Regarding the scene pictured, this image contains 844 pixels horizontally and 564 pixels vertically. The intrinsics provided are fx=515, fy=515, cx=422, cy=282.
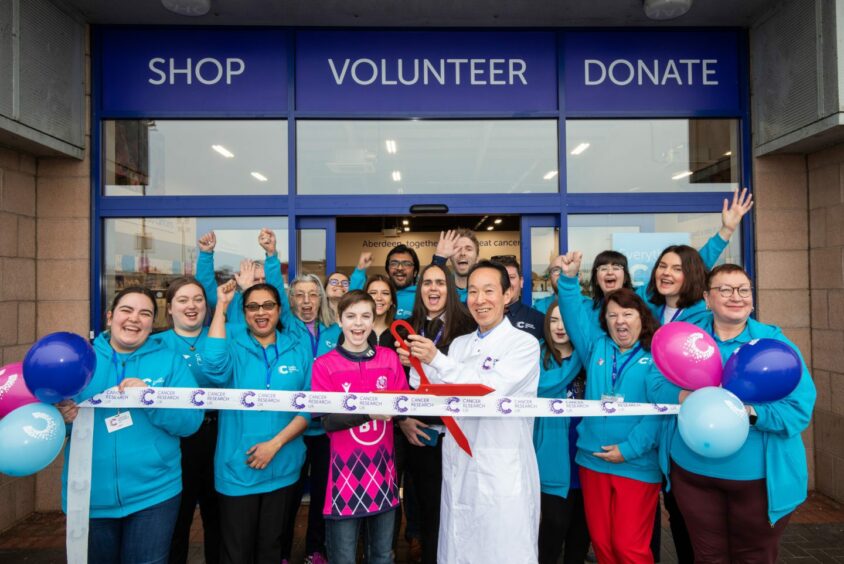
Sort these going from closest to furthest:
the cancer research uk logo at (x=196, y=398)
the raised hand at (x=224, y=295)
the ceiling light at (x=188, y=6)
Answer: the cancer research uk logo at (x=196, y=398)
the raised hand at (x=224, y=295)
the ceiling light at (x=188, y=6)

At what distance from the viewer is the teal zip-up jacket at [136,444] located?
245 centimetres

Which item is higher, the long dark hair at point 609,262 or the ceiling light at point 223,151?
the ceiling light at point 223,151

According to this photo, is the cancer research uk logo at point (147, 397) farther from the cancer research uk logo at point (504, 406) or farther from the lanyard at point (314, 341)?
the cancer research uk logo at point (504, 406)

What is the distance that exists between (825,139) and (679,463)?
144 inches

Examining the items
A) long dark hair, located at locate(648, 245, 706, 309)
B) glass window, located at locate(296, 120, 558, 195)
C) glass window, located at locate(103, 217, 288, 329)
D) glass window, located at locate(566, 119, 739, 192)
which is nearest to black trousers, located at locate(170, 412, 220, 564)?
glass window, located at locate(103, 217, 288, 329)

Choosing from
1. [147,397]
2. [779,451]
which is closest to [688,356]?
[779,451]

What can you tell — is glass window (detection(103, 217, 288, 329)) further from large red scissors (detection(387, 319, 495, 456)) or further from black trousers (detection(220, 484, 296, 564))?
large red scissors (detection(387, 319, 495, 456))

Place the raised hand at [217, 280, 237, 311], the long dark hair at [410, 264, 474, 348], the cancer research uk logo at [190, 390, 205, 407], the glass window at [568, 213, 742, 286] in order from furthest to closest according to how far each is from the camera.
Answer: the glass window at [568, 213, 742, 286]
the long dark hair at [410, 264, 474, 348]
the raised hand at [217, 280, 237, 311]
the cancer research uk logo at [190, 390, 205, 407]

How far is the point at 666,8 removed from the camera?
180 inches

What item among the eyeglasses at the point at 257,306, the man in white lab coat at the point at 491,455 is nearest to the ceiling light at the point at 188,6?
the eyeglasses at the point at 257,306

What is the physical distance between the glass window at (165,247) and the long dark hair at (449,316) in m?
2.28

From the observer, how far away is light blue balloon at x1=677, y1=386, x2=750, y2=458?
2.22 metres

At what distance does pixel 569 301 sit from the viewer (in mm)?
2984

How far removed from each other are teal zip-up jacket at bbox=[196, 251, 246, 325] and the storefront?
1339 mm
